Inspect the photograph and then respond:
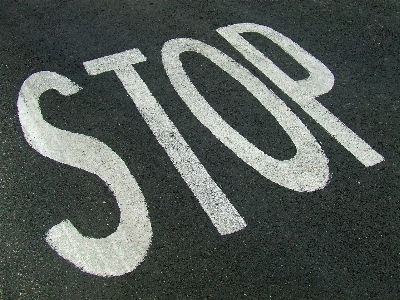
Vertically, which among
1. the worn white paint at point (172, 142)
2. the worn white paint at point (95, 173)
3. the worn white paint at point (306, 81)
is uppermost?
the worn white paint at point (306, 81)

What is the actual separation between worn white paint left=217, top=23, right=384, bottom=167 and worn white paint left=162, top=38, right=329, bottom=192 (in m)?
0.17

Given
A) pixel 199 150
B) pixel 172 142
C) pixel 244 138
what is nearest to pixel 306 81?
pixel 244 138

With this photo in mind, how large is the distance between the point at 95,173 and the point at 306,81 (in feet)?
6.97

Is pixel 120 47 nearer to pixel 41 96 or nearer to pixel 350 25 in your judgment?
pixel 41 96

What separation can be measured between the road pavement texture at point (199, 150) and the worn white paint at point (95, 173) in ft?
0.04

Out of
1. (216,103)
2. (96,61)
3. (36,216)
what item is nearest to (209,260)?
(36,216)

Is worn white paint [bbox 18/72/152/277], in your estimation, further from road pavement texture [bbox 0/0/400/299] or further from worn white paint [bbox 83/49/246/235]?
worn white paint [bbox 83/49/246/235]

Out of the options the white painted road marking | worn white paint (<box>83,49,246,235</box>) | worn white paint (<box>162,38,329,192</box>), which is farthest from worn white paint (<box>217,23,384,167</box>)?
worn white paint (<box>83,49,246,235</box>)

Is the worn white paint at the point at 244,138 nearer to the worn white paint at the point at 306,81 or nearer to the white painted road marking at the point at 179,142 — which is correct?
the white painted road marking at the point at 179,142

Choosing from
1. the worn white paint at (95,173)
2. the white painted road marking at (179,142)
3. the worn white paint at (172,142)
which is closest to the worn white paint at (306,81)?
the white painted road marking at (179,142)

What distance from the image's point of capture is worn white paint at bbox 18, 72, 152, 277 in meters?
3.40

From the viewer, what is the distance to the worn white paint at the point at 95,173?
340cm

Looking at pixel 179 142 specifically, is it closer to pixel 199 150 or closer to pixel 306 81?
pixel 199 150

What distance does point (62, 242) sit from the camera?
3.49m
